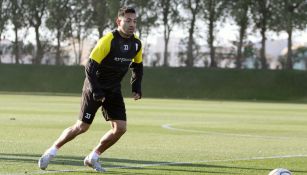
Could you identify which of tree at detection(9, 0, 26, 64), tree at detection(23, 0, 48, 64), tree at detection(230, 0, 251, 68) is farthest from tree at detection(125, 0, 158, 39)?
tree at detection(9, 0, 26, 64)

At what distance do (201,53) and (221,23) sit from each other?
3.31 meters

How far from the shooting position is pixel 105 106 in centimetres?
1250

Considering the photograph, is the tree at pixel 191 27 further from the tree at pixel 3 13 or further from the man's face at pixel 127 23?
the man's face at pixel 127 23

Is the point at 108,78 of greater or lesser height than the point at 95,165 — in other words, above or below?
above

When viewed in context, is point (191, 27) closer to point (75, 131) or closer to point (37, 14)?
point (37, 14)

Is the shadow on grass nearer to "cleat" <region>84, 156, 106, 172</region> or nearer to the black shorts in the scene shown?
"cleat" <region>84, 156, 106, 172</region>

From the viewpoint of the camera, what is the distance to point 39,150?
15.4m

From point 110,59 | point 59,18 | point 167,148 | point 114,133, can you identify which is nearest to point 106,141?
point 114,133

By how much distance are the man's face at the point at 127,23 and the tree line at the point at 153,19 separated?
203ft

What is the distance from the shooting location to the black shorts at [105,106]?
40.4ft

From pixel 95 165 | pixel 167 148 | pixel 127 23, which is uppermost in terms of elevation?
pixel 127 23

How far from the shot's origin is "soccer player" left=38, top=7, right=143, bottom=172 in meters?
12.1

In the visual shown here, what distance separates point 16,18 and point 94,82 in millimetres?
69977

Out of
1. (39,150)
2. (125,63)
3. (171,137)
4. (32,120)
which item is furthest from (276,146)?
(32,120)
